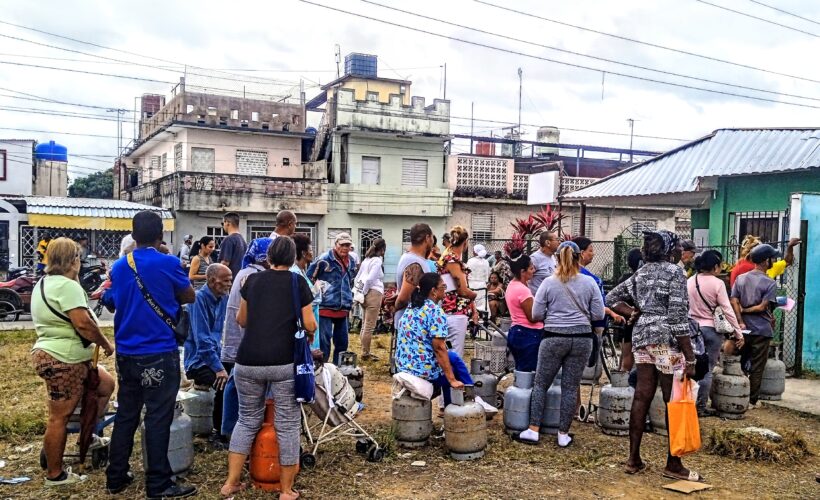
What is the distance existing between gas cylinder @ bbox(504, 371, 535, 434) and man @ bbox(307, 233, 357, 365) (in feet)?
8.17

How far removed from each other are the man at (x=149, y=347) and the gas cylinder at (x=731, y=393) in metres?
5.47

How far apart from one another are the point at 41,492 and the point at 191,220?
867 inches

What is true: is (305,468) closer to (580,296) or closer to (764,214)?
(580,296)

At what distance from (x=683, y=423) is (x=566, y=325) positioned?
1.24 m

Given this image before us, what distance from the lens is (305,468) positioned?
543 centimetres

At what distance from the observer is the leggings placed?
5965mm

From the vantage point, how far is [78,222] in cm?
2336

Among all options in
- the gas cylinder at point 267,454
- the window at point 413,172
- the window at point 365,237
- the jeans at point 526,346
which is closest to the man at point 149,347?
the gas cylinder at point 267,454

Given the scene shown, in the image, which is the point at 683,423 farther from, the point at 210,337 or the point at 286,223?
the point at 286,223

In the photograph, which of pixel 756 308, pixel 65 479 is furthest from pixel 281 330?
pixel 756 308

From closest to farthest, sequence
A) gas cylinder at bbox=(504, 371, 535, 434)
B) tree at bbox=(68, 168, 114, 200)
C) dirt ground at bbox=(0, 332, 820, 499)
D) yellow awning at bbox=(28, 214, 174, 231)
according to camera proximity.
→ dirt ground at bbox=(0, 332, 820, 499)
gas cylinder at bbox=(504, 371, 535, 434)
yellow awning at bbox=(28, 214, 174, 231)
tree at bbox=(68, 168, 114, 200)

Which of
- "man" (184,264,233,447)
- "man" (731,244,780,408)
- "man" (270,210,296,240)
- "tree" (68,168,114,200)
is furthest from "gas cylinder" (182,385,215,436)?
"tree" (68,168,114,200)

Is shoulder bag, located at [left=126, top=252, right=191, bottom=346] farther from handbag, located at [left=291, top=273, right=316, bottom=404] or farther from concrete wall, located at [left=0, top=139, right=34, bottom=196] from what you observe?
concrete wall, located at [left=0, top=139, right=34, bottom=196]

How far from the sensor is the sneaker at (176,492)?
4738mm
